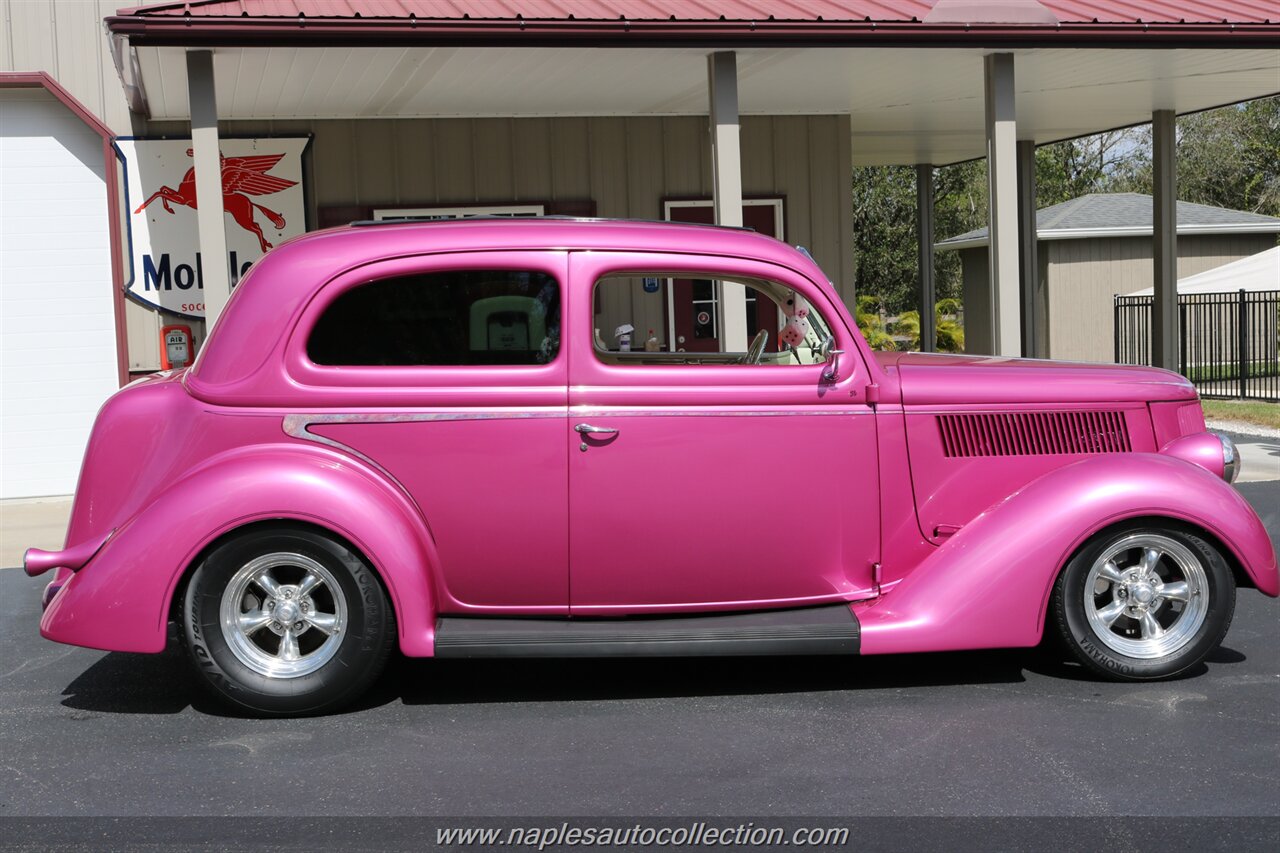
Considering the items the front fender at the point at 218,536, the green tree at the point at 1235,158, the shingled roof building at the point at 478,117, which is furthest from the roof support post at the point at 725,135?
the green tree at the point at 1235,158

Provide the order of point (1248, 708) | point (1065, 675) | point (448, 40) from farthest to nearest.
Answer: point (448, 40) < point (1065, 675) < point (1248, 708)

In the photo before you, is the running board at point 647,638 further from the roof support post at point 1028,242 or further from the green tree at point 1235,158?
the green tree at point 1235,158

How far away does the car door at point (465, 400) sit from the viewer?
502 centimetres

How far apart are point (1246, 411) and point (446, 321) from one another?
13.5 meters

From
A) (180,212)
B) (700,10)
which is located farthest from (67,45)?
(700,10)

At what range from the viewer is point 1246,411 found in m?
16.1

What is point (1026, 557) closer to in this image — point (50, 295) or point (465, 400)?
point (465, 400)

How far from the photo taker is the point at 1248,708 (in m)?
4.93

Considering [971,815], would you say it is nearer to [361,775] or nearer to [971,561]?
[971,561]

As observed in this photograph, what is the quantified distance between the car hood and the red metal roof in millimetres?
4342

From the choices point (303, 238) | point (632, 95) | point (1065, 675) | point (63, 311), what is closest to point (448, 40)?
point (632, 95)

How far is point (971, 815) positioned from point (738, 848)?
0.71 meters

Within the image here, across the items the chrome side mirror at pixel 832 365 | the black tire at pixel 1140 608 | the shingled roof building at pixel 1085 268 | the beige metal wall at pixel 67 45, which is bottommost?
the black tire at pixel 1140 608

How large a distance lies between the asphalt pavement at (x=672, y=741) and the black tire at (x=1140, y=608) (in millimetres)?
100
